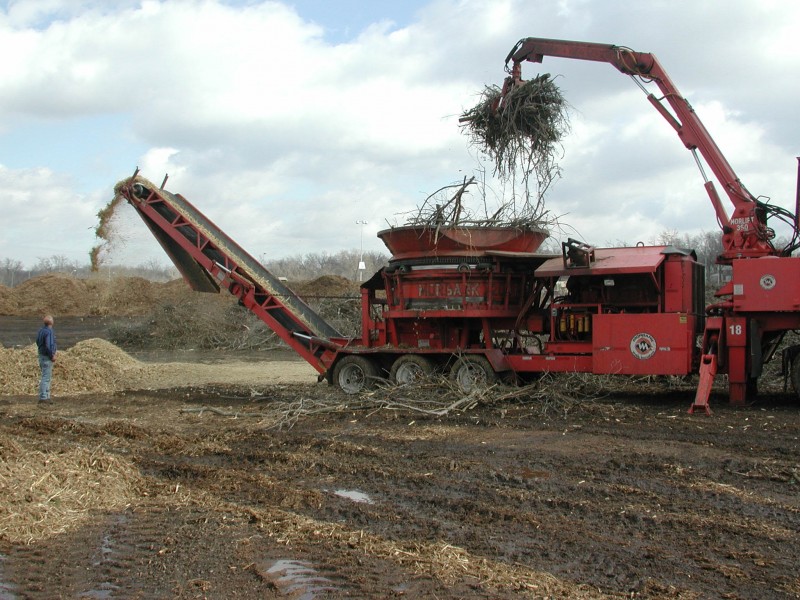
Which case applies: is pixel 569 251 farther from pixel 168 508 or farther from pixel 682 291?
pixel 168 508

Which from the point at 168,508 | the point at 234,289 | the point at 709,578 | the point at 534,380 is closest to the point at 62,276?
the point at 234,289

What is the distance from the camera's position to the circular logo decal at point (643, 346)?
11.3 meters

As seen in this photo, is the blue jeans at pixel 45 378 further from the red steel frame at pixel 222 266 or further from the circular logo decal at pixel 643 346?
the circular logo decal at pixel 643 346

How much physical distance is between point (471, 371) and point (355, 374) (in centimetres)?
213

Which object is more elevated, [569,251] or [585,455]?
[569,251]

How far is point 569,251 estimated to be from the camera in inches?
457

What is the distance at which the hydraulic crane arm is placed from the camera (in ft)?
40.3

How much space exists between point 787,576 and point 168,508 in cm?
441

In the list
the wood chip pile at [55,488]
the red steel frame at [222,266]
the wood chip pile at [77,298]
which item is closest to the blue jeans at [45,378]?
the red steel frame at [222,266]

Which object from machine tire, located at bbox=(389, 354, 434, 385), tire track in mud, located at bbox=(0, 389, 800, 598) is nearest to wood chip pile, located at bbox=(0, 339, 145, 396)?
tire track in mud, located at bbox=(0, 389, 800, 598)

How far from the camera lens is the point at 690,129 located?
1287cm

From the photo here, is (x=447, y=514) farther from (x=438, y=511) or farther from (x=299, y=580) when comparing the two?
(x=299, y=580)

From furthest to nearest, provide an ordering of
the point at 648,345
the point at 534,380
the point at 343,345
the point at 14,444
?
the point at 343,345 → the point at 534,380 → the point at 648,345 → the point at 14,444

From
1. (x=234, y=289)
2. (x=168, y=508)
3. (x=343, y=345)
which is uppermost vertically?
(x=234, y=289)
